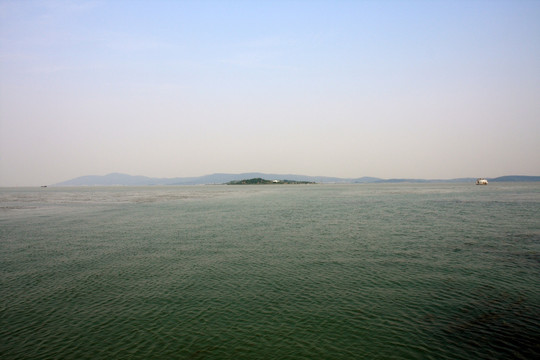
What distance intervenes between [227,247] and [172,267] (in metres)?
8.02

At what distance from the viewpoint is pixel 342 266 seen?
26.0 metres

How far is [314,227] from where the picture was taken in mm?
46562

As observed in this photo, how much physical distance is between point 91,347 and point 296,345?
9288mm

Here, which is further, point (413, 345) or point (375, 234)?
point (375, 234)

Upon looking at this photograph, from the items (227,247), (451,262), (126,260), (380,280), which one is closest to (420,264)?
(451,262)

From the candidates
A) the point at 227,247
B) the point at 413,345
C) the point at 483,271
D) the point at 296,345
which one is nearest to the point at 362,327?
the point at 413,345

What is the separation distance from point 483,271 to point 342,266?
10463mm

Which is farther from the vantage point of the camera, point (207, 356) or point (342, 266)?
point (342, 266)

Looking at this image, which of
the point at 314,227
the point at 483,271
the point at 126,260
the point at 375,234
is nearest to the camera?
the point at 483,271

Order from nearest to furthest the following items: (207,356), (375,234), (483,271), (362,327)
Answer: (207,356), (362,327), (483,271), (375,234)

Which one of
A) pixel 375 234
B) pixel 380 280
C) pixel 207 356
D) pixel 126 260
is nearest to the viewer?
pixel 207 356

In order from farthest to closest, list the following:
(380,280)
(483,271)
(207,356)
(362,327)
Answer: (483,271), (380,280), (362,327), (207,356)

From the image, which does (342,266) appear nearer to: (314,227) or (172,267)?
(172,267)

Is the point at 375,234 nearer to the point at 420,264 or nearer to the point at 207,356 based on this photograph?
the point at 420,264
